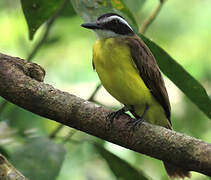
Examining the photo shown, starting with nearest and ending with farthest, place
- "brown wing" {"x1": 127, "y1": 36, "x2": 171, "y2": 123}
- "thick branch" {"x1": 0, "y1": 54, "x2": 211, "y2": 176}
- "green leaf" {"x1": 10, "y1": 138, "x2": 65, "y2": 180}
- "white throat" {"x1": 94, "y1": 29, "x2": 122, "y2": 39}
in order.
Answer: "thick branch" {"x1": 0, "y1": 54, "x2": 211, "y2": 176}, "green leaf" {"x1": 10, "y1": 138, "x2": 65, "y2": 180}, "brown wing" {"x1": 127, "y1": 36, "x2": 171, "y2": 123}, "white throat" {"x1": 94, "y1": 29, "x2": 122, "y2": 39}

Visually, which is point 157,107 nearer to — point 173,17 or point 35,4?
point 35,4

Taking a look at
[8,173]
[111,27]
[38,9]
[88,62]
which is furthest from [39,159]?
[88,62]

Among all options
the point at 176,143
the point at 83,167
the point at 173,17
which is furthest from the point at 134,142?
the point at 173,17

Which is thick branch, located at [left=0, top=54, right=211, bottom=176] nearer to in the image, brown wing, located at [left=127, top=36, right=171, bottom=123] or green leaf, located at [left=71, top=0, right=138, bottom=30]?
green leaf, located at [left=71, top=0, right=138, bottom=30]

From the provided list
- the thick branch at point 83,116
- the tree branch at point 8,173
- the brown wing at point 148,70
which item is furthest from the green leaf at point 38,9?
the tree branch at point 8,173

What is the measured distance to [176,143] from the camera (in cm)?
268

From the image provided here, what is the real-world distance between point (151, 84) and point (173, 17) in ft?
8.63

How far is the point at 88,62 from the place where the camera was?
19.0ft

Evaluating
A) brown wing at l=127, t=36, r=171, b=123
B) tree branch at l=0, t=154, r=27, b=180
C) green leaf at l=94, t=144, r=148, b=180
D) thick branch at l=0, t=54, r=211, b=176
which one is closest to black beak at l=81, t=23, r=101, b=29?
brown wing at l=127, t=36, r=171, b=123

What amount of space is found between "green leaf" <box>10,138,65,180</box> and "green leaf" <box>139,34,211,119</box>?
929 millimetres

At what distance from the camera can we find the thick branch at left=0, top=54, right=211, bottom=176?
2699 millimetres

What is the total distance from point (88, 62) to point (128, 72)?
2093 millimetres

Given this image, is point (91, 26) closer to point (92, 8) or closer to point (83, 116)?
point (92, 8)

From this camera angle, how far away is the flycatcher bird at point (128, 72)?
372 cm
